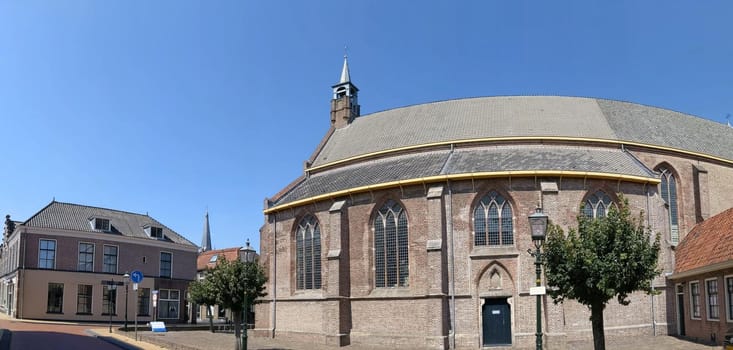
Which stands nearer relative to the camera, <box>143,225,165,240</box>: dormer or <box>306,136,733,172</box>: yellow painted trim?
<box>306,136,733,172</box>: yellow painted trim

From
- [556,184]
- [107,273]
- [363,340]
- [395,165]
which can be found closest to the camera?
[556,184]

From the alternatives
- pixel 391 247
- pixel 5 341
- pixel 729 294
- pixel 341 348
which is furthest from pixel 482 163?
pixel 5 341

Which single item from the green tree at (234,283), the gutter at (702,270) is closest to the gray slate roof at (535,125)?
the gutter at (702,270)

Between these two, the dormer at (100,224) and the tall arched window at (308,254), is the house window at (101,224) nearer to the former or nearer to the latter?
the dormer at (100,224)

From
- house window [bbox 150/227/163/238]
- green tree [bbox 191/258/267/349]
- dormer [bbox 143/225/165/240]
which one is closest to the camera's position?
green tree [bbox 191/258/267/349]

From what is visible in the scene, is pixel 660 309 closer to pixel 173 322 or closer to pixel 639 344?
pixel 639 344

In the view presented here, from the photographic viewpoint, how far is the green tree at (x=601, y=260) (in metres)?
19.6

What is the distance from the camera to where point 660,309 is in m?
30.2

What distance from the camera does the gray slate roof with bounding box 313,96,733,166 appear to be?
115ft

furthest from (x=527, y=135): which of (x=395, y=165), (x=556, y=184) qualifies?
(x=395, y=165)

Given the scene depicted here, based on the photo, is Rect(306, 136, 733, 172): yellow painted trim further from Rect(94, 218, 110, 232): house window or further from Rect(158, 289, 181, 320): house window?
Rect(158, 289, 181, 320): house window

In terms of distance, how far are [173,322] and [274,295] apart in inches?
815

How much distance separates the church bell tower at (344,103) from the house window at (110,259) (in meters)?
21.4

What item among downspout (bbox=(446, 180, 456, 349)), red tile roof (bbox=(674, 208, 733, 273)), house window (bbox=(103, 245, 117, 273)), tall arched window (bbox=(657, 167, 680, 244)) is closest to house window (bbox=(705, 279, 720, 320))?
red tile roof (bbox=(674, 208, 733, 273))
